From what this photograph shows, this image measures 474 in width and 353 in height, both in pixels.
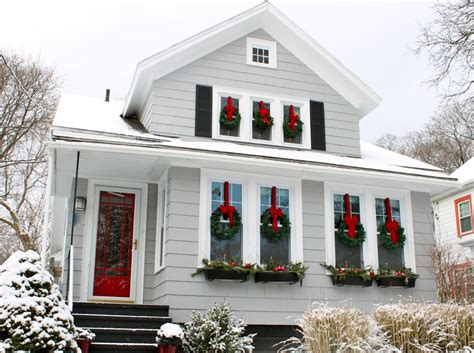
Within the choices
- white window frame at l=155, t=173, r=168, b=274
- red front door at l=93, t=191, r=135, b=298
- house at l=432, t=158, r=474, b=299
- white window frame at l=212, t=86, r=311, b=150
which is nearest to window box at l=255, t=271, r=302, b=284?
white window frame at l=155, t=173, r=168, b=274

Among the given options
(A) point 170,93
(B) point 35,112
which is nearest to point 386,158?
(A) point 170,93

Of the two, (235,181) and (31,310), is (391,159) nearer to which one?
(235,181)

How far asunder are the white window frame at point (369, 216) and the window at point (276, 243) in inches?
27.9

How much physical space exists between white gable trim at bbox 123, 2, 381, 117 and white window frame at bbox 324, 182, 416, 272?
1.97 meters

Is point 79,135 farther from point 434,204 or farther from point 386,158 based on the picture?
point 434,204

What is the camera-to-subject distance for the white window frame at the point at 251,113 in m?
9.88

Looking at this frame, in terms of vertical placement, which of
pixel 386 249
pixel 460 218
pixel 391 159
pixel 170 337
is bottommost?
pixel 170 337

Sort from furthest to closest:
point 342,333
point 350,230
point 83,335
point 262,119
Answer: point 262,119 < point 350,230 < point 83,335 < point 342,333

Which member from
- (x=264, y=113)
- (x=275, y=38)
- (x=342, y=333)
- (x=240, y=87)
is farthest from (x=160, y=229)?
(x=342, y=333)

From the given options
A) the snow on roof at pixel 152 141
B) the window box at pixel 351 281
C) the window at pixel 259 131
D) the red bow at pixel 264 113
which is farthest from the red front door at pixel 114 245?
the window box at pixel 351 281

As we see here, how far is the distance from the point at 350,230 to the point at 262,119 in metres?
2.50

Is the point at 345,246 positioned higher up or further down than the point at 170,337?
higher up

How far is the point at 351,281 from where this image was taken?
30.3 feet

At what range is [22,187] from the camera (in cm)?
2186
